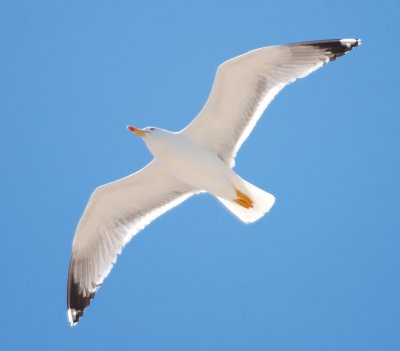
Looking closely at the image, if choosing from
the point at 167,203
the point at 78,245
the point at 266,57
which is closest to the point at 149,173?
the point at 167,203

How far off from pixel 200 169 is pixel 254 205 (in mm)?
684

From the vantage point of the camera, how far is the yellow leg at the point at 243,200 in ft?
26.1

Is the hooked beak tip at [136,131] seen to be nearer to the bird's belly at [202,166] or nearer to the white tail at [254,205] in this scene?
the bird's belly at [202,166]

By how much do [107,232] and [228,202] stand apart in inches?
57.9

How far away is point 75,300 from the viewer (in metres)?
8.92

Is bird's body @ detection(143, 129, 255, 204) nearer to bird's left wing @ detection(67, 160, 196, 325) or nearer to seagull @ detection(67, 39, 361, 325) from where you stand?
seagull @ detection(67, 39, 361, 325)

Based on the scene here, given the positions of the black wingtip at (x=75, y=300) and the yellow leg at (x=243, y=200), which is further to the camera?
the black wingtip at (x=75, y=300)

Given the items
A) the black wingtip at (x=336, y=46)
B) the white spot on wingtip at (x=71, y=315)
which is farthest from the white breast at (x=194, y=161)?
the white spot on wingtip at (x=71, y=315)

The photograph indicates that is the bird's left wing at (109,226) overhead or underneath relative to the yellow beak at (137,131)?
underneath

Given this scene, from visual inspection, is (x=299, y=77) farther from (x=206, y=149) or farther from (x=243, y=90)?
(x=206, y=149)

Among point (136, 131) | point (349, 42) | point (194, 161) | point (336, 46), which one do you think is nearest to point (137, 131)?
point (136, 131)

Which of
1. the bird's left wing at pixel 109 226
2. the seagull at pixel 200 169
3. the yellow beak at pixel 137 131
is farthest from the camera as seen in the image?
the bird's left wing at pixel 109 226

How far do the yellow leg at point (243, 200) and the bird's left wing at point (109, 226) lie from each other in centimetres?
82

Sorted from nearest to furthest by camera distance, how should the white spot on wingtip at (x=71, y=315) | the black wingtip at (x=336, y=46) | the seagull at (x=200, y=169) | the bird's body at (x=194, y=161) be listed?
the black wingtip at (x=336, y=46), the seagull at (x=200, y=169), the bird's body at (x=194, y=161), the white spot on wingtip at (x=71, y=315)
